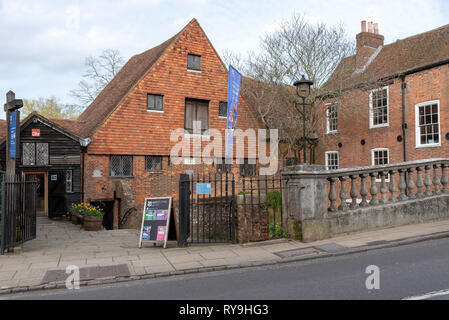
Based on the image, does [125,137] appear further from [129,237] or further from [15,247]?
[15,247]

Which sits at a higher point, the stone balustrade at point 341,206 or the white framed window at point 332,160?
the white framed window at point 332,160

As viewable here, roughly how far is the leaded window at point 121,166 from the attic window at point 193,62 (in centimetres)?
576

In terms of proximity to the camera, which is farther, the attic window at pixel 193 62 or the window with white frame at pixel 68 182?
the attic window at pixel 193 62

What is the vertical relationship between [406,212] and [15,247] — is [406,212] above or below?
above

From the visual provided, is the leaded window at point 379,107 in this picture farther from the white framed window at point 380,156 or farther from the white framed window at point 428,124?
the white framed window at point 428,124

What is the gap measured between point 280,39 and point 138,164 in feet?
30.5

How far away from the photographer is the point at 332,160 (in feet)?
70.5

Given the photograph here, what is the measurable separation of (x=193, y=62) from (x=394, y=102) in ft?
34.8

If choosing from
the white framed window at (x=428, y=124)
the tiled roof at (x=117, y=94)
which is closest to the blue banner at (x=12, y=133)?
the tiled roof at (x=117, y=94)

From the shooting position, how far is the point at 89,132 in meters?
16.5

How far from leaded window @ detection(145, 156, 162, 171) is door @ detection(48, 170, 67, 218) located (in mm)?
4054

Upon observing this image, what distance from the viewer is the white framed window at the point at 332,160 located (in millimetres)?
21172

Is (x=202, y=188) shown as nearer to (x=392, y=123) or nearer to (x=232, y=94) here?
(x=232, y=94)

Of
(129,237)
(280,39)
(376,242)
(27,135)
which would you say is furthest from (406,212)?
(27,135)
